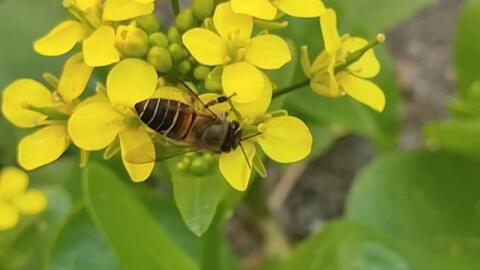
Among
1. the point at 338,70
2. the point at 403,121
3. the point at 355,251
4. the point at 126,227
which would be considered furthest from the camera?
the point at 403,121

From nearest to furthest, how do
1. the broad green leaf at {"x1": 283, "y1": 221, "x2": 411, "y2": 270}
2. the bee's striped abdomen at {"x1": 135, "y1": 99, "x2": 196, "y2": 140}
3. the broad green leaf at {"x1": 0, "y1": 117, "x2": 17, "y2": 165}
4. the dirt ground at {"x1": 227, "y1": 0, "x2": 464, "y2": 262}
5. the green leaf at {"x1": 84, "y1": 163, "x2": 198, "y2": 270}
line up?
the bee's striped abdomen at {"x1": 135, "y1": 99, "x2": 196, "y2": 140} < the green leaf at {"x1": 84, "y1": 163, "x2": 198, "y2": 270} < the broad green leaf at {"x1": 283, "y1": 221, "x2": 411, "y2": 270} < the broad green leaf at {"x1": 0, "y1": 117, "x2": 17, "y2": 165} < the dirt ground at {"x1": 227, "y1": 0, "x2": 464, "y2": 262}

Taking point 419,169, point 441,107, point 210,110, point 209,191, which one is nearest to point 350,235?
point 419,169

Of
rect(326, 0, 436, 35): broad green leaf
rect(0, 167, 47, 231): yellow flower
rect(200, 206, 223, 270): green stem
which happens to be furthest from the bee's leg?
rect(326, 0, 436, 35): broad green leaf

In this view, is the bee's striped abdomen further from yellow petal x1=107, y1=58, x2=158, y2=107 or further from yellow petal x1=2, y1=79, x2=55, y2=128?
yellow petal x1=2, y1=79, x2=55, y2=128

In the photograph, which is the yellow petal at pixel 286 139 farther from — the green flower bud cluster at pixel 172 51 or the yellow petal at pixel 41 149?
the yellow petal at pixel 41 149

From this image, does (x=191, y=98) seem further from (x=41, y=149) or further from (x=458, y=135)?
(x=458, y=135)

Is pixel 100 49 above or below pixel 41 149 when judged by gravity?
above

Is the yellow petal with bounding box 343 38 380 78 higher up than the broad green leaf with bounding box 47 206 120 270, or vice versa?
the yellow petal with bounding box 343 38 380 78

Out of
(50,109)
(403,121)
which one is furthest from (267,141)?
(403,121)
